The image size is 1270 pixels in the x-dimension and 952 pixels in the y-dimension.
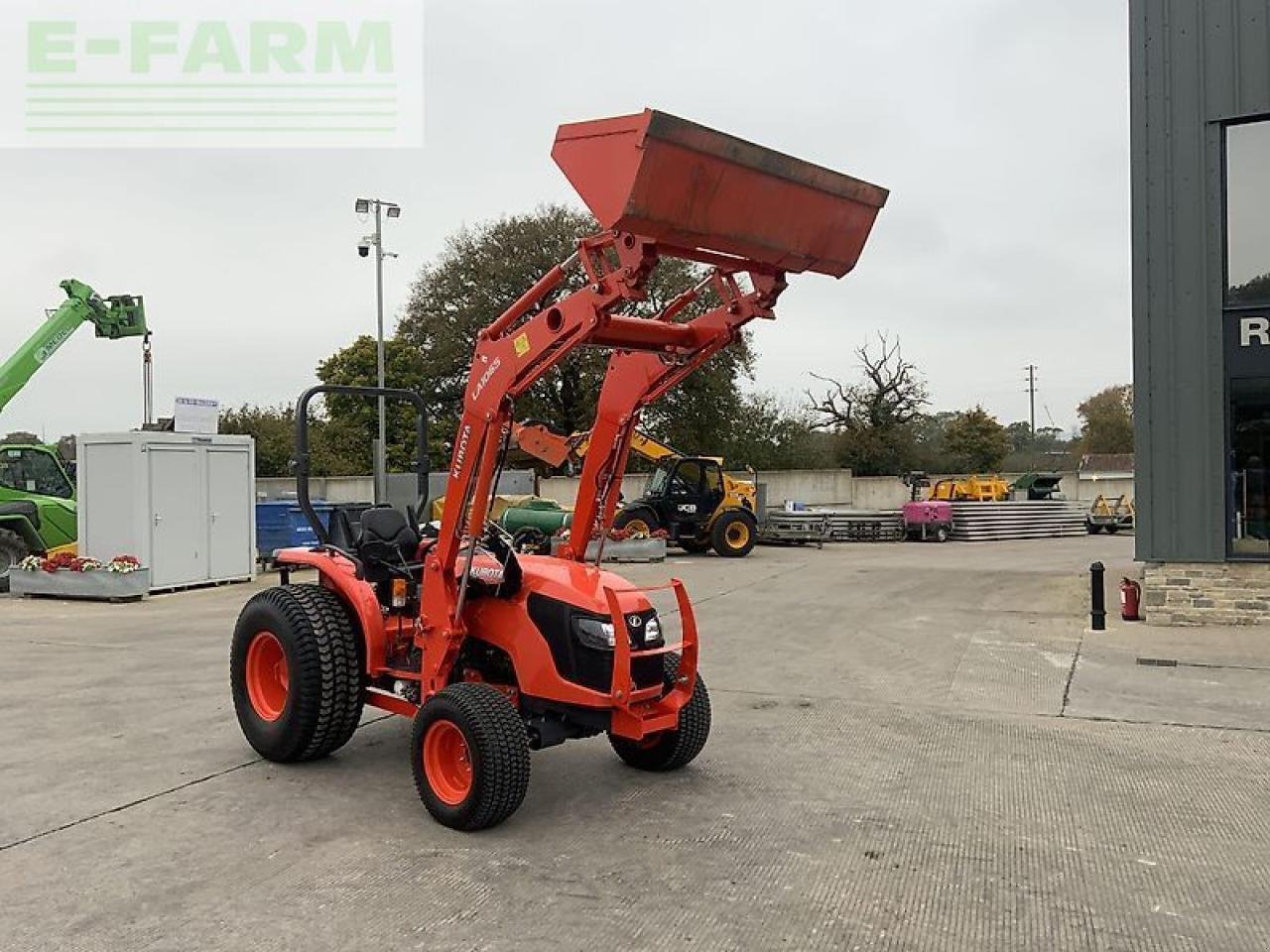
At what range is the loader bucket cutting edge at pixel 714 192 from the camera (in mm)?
4352

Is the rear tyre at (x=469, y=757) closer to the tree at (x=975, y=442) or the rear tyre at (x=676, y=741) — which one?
the rear tyre at (x=676, y=741)

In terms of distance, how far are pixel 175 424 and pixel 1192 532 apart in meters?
13.7

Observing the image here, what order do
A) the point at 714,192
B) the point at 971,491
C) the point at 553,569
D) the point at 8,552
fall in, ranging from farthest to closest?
1. the point at 971,491
2. the point at 8,552
3. the point at 553,569
4. the point at 714,192

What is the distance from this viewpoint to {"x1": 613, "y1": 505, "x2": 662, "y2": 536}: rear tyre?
21750mm

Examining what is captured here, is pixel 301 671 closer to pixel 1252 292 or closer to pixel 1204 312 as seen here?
pixel 1204 312

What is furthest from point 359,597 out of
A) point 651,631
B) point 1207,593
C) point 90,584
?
point 90,584

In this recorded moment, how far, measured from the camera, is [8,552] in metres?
15.6

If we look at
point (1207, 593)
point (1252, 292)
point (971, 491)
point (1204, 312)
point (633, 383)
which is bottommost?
point (1207, 593)

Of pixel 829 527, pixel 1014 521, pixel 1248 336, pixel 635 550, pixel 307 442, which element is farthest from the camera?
pixel 1014 521

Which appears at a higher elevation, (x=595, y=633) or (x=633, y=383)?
(x=633, y=383)

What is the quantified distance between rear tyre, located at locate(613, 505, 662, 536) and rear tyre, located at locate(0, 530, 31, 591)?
1062cm

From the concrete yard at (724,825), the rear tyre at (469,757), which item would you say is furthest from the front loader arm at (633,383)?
the concrete yard at (724,825)

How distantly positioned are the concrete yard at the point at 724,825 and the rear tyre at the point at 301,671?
0.22 metres

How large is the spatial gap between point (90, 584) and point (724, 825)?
11.9m
